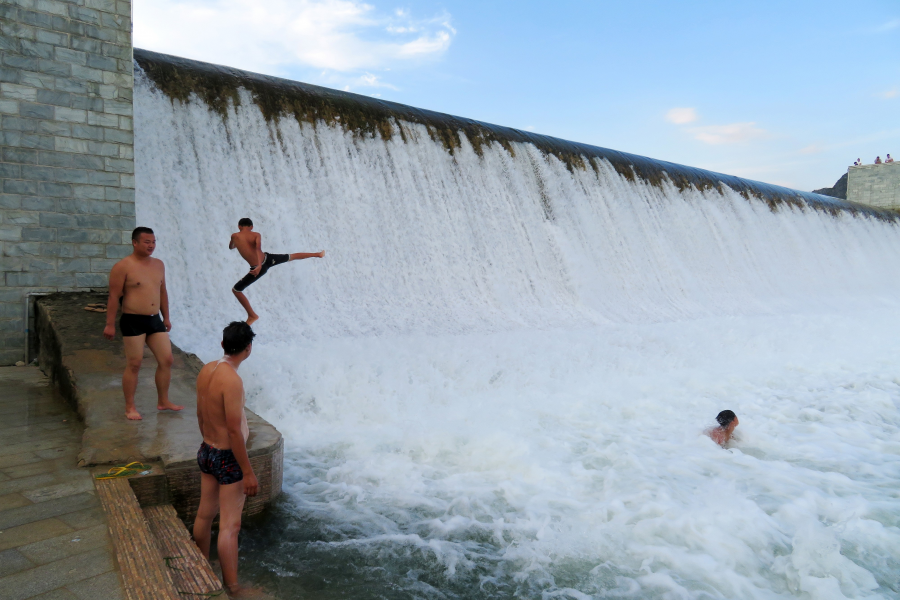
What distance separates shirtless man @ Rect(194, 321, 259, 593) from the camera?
232 cm

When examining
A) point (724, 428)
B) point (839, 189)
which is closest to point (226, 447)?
point (724, 428)

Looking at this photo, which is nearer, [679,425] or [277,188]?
[679,425]

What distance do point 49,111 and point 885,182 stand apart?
1451 inches

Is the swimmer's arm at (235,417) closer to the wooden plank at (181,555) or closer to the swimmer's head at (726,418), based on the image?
the wooden plank at (181,555)

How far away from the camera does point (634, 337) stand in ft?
31.2

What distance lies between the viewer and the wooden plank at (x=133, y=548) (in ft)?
6.55

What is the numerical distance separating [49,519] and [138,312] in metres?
1.60

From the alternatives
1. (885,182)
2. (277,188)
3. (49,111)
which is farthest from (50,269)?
(885,182)

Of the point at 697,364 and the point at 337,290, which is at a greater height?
the point at 337,290

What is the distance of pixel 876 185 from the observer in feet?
101

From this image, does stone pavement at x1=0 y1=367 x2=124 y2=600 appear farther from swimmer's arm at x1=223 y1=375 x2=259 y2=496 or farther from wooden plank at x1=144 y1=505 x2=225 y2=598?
swimmer's arm at x1=223 y1=375 x2=259 y2=496

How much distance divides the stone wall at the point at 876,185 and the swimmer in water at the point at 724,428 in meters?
32.9

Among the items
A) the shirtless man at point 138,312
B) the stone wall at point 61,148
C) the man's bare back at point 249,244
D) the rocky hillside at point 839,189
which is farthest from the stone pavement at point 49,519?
the rocky hillside at point 839,189

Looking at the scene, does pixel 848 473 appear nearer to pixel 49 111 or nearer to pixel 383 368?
pixel 383 368
